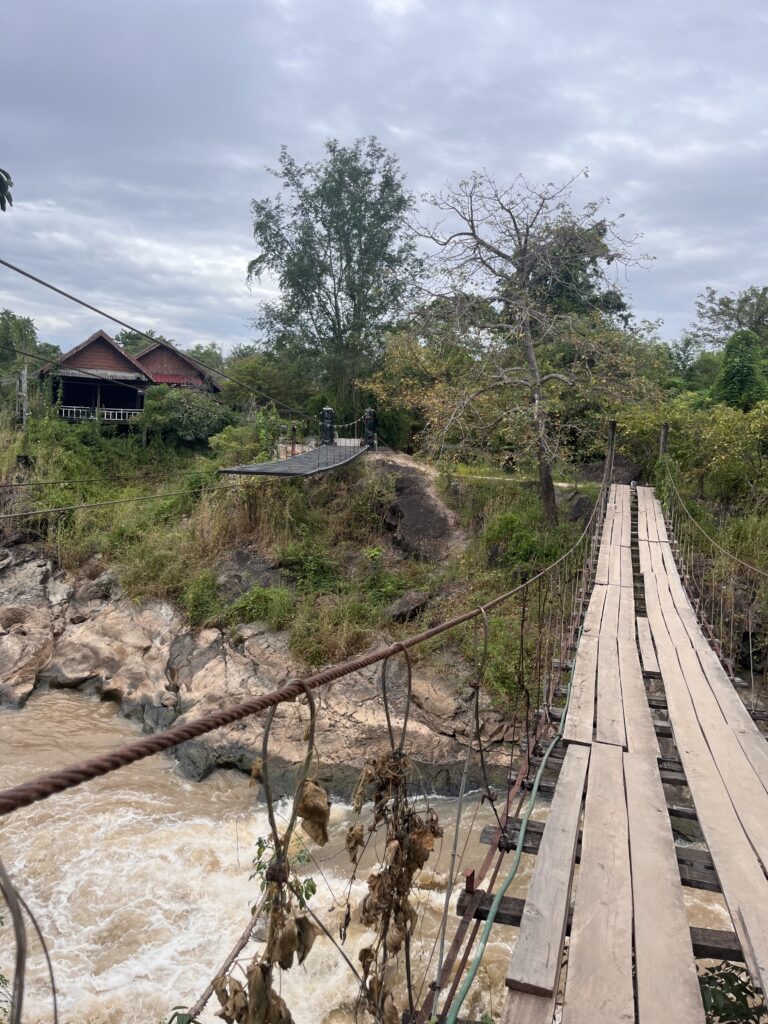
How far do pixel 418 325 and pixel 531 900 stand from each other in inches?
286

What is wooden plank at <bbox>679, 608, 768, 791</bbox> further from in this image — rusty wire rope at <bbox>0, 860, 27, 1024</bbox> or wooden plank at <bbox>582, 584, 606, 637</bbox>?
rusty wire rope at <bbox>0, 860, 27, 1024</bbox>

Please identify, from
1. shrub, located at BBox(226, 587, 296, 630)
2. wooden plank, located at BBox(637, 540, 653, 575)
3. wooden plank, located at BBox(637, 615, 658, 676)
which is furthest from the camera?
shrub, located at BBox(226, 587, 296, 630)

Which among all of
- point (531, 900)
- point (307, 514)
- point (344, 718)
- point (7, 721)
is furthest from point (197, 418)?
point (531, 900)

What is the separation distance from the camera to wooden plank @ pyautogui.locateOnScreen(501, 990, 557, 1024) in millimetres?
1294

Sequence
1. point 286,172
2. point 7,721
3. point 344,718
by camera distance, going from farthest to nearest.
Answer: point 286,172
point 7,721
point 344,718

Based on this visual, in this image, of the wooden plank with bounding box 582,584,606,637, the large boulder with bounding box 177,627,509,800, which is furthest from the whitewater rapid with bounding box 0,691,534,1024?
the wooden plank with bounding box 582,584,606,637

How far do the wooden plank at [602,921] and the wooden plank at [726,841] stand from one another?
0.80ft

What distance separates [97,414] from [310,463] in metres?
7.50

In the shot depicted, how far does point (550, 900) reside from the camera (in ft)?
5.37

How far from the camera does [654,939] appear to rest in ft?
5.01

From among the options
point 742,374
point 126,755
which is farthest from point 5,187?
point 742,374

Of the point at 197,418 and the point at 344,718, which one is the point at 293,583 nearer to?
Answer: the point at 344,718

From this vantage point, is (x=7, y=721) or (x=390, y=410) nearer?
(x=7, y=721)

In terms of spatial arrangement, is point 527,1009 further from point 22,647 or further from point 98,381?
point 98,381
